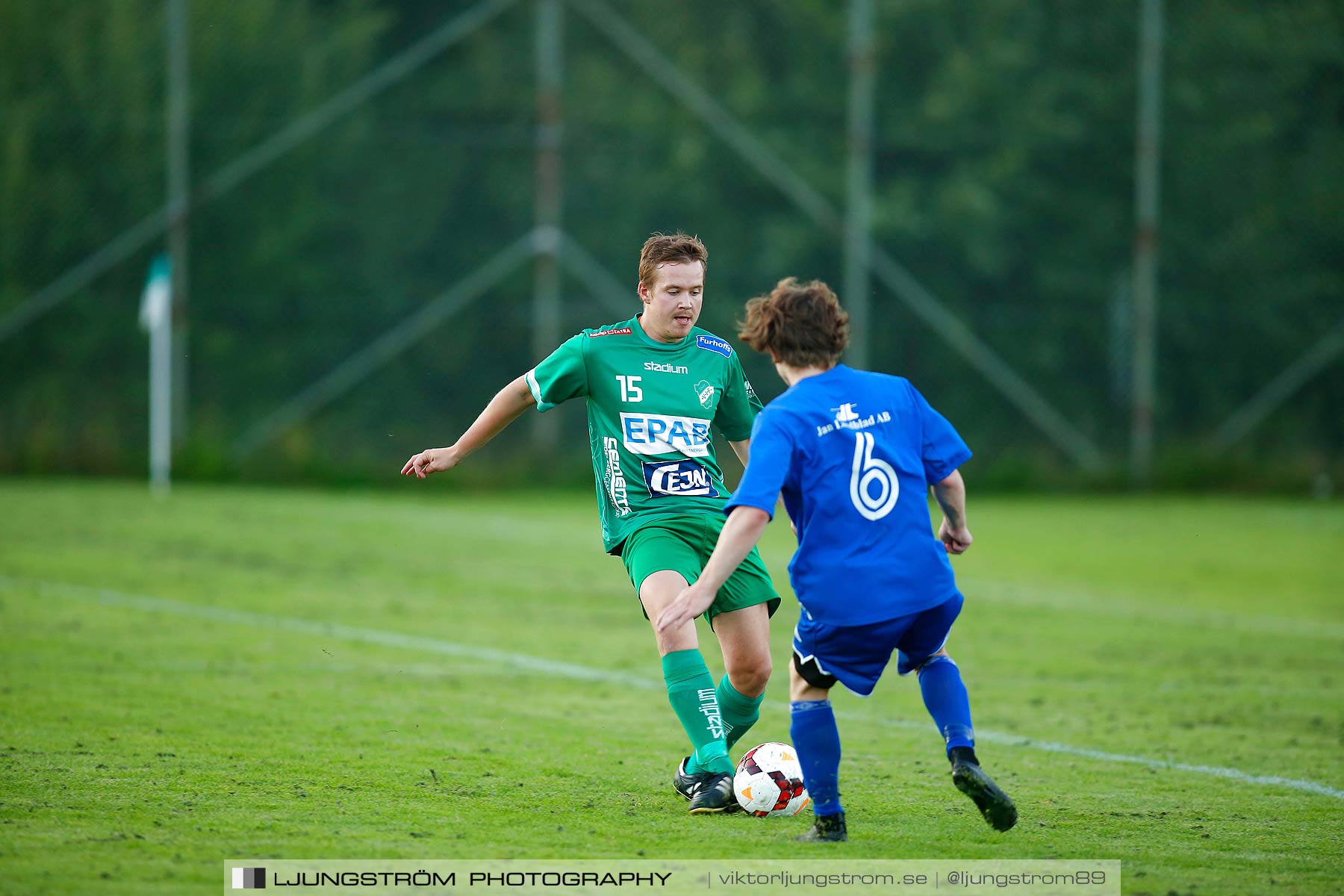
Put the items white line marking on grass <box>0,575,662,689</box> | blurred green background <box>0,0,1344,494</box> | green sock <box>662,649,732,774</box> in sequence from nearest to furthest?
green sock <box>662,649,732,774</box> < white line marking on grass <box>0,575,662,689</box> < blurred green background <box>0,0,1344,494</box>

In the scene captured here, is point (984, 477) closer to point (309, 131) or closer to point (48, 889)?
point (309, 131)

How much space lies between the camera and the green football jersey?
5238mm

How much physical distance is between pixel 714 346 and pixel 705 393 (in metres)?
0.22

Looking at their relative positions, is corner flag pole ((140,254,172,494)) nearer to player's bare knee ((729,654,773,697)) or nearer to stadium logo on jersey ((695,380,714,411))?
stadium logo on jersey ((695,380,714,411))

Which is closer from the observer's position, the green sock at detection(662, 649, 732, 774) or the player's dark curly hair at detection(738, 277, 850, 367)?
the player's dark curly hair at detection(738, 277, 850, 367)

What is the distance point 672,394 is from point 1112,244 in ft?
52.5

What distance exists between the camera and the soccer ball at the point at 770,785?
500cm

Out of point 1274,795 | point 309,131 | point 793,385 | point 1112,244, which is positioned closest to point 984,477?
point 1112,244

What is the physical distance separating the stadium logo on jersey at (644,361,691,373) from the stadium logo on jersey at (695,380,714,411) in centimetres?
7

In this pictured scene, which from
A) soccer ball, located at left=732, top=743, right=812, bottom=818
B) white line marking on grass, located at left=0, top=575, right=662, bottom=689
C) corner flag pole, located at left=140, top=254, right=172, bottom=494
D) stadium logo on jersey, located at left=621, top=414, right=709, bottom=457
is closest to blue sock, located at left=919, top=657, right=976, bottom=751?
soccer ball, located at left=732, top=743, right=812, bottom=818

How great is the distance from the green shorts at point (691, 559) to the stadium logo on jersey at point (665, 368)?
500 millimetres

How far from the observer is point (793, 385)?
454 cm

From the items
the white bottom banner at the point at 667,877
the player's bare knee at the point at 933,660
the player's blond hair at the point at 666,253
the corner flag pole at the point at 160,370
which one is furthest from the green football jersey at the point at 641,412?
the corner flag pole at the point at 160,370

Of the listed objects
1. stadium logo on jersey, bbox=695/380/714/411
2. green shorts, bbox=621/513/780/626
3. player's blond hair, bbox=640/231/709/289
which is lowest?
green shorts, bbox=621/513/780/626
